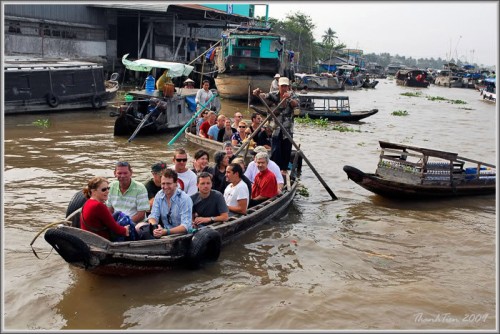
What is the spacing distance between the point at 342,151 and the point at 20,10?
1969cm

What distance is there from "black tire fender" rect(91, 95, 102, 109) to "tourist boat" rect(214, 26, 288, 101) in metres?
8.96

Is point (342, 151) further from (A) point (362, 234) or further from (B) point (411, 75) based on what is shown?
(B) point (411, 75)

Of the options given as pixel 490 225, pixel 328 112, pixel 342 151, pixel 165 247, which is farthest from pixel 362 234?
pixel 328 112

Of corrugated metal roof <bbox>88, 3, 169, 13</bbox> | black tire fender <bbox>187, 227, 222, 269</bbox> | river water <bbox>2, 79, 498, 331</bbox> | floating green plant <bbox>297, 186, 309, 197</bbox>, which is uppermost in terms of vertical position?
corrugated metal roof <bbox>88, 3, 169, 13</bbox>

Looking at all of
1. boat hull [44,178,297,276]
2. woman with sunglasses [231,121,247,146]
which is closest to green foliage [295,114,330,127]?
woman with sunglasses [231,121,247,146]

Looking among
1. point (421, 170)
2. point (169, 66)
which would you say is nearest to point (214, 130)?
point (169, 66)

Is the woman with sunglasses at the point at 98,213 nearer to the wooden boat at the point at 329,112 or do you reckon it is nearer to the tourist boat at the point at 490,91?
the wooden boat at the point at 329,112

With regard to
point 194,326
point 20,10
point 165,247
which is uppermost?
point 20,10

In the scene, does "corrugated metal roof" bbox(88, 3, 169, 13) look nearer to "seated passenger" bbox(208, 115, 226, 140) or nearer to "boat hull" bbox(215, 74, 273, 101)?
"boat hull" bbox(215, 74, 273, 101)

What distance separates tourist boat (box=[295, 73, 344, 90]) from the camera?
4533 centimetres

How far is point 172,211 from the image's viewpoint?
20.3ft

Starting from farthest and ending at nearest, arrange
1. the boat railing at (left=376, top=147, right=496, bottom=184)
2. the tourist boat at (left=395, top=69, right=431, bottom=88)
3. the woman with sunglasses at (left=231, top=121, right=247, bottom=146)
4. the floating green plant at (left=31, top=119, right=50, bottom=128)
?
the tourist boat at (left=395, top=69, right=431, bottom=88) → the floating green plant at (left=31, top=119, right=50, bottom=128) → the woman with sunglasses at (left=231, top=121, right=247, bottom=146) → the boat railing at (left=376, top=147, right=496, bottom=184)

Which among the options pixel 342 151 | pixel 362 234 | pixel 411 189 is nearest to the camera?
pixel 362 234

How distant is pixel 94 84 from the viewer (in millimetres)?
21984
